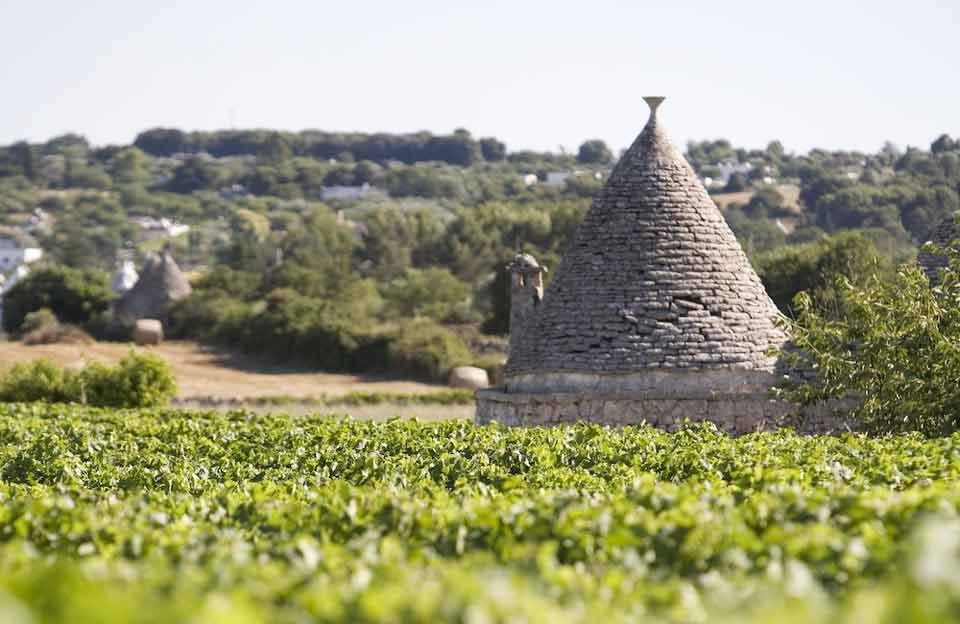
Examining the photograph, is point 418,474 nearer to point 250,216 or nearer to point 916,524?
point 916,524

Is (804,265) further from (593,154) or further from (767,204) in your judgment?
(593,154)

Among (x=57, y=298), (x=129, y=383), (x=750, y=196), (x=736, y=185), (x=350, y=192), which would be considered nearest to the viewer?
(x=129, y=383)

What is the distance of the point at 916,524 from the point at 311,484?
255 inches

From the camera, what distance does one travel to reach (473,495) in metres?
10.5

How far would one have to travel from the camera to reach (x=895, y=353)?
1788 cm

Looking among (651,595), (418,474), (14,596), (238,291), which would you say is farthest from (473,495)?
(238,291)

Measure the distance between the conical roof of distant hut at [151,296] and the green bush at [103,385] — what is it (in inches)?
1094

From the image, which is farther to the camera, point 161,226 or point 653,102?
point 161,226

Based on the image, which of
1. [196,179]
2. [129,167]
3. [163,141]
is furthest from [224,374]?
[163,141]

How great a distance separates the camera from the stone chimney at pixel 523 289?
22875mm

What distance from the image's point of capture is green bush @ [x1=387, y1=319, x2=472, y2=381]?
48625mm

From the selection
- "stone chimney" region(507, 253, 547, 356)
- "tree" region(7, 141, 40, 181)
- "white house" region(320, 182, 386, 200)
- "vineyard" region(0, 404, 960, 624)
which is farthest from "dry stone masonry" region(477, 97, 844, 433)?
"tree" region(7, 141, 40, 181)

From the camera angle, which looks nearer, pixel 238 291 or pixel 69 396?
pixel 69 396

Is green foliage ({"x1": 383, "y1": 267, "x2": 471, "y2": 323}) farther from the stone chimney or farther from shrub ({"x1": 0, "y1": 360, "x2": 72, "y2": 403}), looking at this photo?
the stone chimney
